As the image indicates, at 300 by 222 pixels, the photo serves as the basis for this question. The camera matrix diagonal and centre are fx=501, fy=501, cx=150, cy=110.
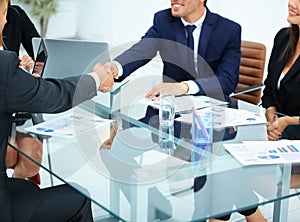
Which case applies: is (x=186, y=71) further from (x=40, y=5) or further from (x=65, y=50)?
(x=40, y=5)

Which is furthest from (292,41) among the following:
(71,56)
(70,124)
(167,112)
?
(70,124)

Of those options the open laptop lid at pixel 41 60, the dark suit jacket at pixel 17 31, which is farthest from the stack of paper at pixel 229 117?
the dark suit jacket at pixel 17 31

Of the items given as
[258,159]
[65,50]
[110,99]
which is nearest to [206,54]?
[110,99]

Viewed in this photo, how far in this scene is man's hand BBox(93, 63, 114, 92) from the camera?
A: 222 centimetres

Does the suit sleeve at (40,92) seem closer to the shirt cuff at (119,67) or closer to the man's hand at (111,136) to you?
the man's hand at (111,136)

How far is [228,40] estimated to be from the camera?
2.78 m

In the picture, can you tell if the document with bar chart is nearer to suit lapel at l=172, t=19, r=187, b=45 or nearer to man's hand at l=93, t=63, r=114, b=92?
man's hand at l=93, t=63, r=114, b=92

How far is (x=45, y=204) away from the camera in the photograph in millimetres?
1851

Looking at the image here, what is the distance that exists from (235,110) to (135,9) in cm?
315

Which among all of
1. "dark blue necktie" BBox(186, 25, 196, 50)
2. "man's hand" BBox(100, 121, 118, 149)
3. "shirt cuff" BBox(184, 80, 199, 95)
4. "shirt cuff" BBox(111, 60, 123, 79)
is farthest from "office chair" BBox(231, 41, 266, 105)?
"man's hand" BBox(100, 121, 118, 149)

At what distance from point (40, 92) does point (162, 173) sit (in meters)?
0.48

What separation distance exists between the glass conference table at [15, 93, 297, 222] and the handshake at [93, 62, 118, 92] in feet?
0.75

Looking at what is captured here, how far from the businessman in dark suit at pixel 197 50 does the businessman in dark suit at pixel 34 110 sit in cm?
84

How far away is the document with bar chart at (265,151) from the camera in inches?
68.2
